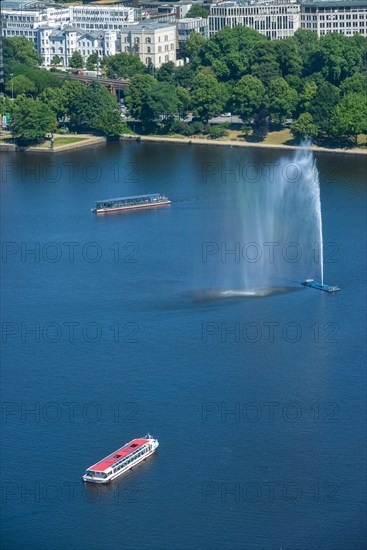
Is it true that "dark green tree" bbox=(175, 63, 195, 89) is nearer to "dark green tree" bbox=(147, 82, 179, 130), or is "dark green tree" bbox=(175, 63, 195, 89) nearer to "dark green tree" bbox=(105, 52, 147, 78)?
"dark green tree" bbox=(105, 52, 147, 78)

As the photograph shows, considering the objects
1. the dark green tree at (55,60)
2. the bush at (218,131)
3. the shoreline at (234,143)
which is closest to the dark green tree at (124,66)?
the dark green tree at (55,60)

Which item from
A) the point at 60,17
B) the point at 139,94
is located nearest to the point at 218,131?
the point at 139,94

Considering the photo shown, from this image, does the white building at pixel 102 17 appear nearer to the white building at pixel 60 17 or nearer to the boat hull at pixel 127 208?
the white building at pixel 60 17

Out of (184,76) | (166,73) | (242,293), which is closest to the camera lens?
(242,293)

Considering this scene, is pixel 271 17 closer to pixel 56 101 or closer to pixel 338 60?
pixel 338 60

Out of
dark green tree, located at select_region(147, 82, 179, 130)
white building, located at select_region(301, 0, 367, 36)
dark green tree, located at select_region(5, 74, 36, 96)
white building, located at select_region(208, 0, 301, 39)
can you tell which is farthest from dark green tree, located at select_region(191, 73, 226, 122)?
white building, located at select_region(301, 0, 367, 36)

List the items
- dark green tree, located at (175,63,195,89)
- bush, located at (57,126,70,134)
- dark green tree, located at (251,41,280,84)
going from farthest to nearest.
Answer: dark green tree, located at (175,63,195,89)
dark green tree, located at (251,41,280,84)
bush, located at (57,126,70,134)

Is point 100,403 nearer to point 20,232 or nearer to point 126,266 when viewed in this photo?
point 126,266
